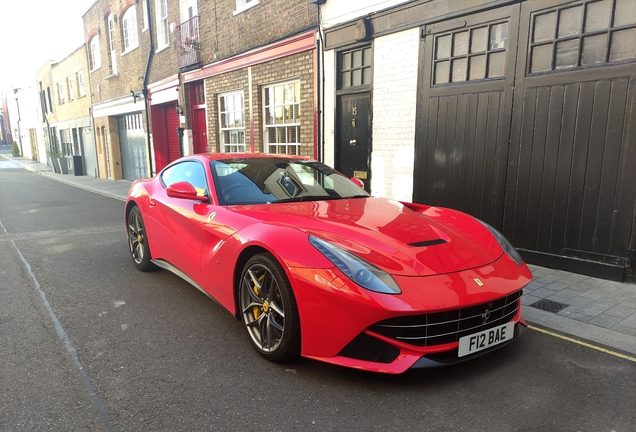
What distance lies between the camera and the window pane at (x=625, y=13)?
167 inches

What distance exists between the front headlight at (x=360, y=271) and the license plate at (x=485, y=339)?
0.53 metres

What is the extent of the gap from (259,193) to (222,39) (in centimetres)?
876

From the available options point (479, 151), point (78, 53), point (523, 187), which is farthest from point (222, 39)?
point (78, 53)

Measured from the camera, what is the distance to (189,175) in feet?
13.4

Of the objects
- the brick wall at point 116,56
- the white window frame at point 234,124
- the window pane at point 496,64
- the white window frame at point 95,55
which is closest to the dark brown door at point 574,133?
the window pane at point 496,64

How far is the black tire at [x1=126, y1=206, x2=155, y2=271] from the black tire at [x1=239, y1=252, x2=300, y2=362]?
219 centimetres

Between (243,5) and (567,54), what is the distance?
25.6 feet

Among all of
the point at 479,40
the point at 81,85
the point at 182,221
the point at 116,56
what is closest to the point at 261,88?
the point at 479,40

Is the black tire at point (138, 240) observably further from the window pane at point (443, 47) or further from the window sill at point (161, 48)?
the window sill at point (161, 48)

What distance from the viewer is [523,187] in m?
5.23

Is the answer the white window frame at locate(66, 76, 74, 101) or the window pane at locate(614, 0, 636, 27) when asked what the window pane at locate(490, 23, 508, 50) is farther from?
the white window frame at locate(66, 76, 74, 101)

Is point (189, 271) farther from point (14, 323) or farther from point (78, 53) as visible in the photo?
point (78, 53)

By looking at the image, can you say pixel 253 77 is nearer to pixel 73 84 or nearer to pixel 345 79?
pixel 345 79

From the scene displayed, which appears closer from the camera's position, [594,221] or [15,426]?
[15,426]
